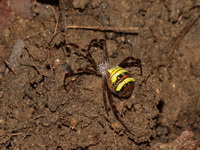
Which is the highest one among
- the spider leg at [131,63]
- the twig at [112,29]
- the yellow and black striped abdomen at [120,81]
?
the twig at [112,29]

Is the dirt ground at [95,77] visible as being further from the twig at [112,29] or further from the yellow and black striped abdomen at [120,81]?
the yellow and black striped abdomen at [120,81]

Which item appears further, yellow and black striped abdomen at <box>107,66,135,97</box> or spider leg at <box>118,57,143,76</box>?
spider leg at <box>118,57,143,76</box>

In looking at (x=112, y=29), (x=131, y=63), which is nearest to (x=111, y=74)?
(x=131, y=63)

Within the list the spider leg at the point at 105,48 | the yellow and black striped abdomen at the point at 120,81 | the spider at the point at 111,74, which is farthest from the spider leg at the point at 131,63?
the spider leg at the point at 105,48

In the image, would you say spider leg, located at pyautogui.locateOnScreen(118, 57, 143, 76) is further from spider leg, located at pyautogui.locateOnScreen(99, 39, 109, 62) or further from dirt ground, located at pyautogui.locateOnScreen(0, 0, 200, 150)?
spider leg, located at pyautogui.locateOnScreen(99, 39, 109, 62)

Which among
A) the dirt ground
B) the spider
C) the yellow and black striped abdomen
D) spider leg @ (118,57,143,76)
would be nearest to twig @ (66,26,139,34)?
the dirt ground

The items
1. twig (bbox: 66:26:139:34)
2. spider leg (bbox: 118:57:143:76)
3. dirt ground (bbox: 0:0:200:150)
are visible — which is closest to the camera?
dirt ground (bbox: 0:0:200:150)

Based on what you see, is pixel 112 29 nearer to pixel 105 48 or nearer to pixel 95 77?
pixel 105 48

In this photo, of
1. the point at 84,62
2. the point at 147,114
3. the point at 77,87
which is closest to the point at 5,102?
the point at 77,87
